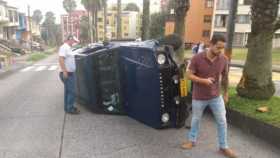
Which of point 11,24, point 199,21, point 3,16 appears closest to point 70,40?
point 3,16

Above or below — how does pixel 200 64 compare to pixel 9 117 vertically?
above

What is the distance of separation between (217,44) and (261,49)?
2.08m

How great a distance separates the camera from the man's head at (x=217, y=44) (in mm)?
3493

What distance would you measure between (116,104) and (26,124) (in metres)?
1.85

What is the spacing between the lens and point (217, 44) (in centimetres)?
350

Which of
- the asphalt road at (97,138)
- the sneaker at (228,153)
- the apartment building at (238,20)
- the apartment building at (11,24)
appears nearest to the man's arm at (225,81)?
the sneaker at (228,153)

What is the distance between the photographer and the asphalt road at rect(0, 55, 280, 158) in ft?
12.9

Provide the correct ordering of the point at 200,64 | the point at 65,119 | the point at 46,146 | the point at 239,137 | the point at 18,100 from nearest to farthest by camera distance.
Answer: the point at 200,64, the point at 46,146, the point at 239,137, the point at 65,119, the point at 18,100

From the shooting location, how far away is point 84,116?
5.75 m

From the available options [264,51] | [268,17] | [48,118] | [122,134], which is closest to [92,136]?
[122,134]

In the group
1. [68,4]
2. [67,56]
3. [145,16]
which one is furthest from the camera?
[68,4]

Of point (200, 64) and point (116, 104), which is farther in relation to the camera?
point (116, 104)

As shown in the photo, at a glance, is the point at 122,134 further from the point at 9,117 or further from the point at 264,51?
the point at 264,51

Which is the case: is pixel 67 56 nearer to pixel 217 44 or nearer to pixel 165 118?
pixel 165 118
